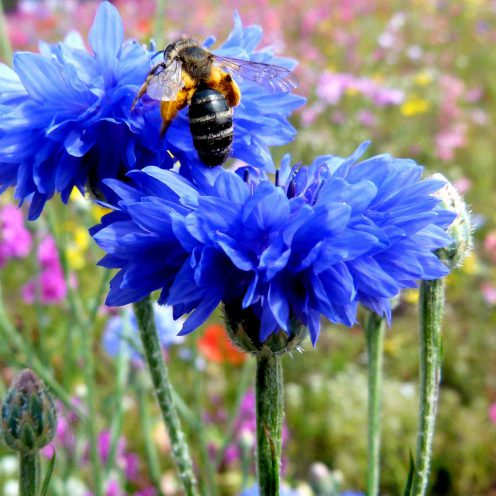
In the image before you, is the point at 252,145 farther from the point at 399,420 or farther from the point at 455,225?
the point at 399,420

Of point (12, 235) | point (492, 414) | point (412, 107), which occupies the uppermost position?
point (412, 107)

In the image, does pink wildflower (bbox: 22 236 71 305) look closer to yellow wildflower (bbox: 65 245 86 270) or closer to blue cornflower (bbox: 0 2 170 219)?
yellow wildflower (bbox: 65 245 86 270)

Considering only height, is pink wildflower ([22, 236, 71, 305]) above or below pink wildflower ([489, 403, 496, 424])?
above

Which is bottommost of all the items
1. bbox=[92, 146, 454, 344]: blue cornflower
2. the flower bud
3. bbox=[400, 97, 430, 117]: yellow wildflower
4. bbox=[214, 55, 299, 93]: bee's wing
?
the flower bud

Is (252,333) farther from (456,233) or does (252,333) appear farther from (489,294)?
(489,294)

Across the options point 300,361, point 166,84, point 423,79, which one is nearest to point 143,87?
point 166,84

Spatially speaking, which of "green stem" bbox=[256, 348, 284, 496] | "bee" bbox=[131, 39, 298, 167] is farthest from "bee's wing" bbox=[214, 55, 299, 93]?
"green stem" bbox=[256, 348, 284, 496]

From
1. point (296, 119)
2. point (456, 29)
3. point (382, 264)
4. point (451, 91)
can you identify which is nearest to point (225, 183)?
point (382, 264)
